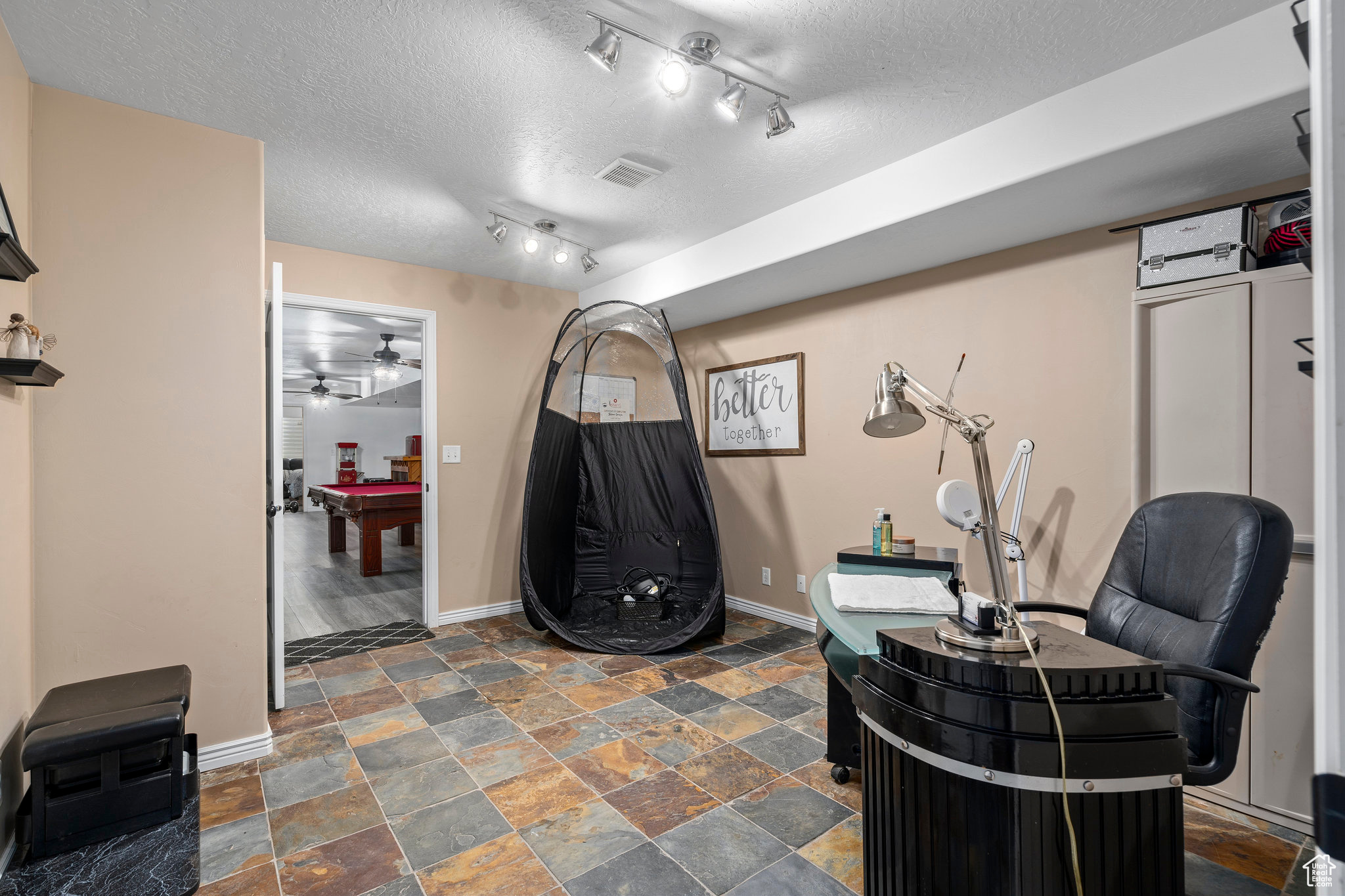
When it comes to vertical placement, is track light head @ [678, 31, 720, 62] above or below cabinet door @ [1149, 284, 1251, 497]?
above

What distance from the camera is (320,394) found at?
32.5 feet

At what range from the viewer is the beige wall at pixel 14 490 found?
1.67 metres

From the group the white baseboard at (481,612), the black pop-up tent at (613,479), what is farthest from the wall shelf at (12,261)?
the white baseboard at (481,612)

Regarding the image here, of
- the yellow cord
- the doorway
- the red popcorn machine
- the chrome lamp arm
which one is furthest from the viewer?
the red popcorn machine

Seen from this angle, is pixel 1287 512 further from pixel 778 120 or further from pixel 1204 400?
pixel 778 120

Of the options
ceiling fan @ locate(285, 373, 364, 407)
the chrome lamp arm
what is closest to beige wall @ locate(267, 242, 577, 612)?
the chrome lamp arm

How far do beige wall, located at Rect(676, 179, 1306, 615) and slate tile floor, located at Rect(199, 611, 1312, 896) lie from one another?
0.95 meters

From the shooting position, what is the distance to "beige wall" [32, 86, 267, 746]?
1.96 m

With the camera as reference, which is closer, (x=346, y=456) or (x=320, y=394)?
(x=320, y=394)

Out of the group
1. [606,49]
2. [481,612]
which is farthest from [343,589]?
[606,49]

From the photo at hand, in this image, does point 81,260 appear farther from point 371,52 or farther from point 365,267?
point 365,267

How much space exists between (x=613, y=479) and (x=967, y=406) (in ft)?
7.15

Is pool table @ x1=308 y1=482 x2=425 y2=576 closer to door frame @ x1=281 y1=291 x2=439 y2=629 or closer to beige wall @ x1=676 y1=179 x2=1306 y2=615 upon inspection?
door frame @ x1=281 y1=291 x2=439 y2=629

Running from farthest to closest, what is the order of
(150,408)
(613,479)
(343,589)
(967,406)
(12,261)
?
(343,589) < (613,479) < (967,406) < (150,408) < (12,261)
